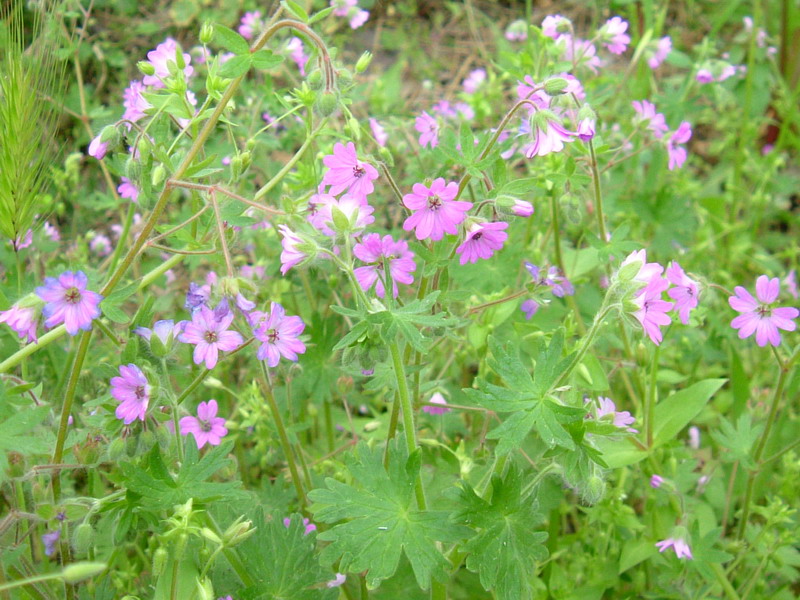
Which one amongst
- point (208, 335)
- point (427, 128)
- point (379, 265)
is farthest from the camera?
point (427, 128)

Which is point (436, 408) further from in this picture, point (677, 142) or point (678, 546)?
point (677, 142)

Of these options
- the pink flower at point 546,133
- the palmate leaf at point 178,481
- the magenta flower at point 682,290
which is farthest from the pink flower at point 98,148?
the magenta flower at point 682,290

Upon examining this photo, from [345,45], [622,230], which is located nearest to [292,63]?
[345,45]

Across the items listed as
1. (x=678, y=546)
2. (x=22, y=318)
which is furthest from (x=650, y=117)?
(x=22, y=318)

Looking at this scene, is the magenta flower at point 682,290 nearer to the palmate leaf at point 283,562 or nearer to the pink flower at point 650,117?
the pink flower at point 650,117

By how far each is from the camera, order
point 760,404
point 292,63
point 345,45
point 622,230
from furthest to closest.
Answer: point 345,45, point 292,63, point 760,404, point 622,230

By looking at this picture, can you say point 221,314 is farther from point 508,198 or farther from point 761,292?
point 761,292
